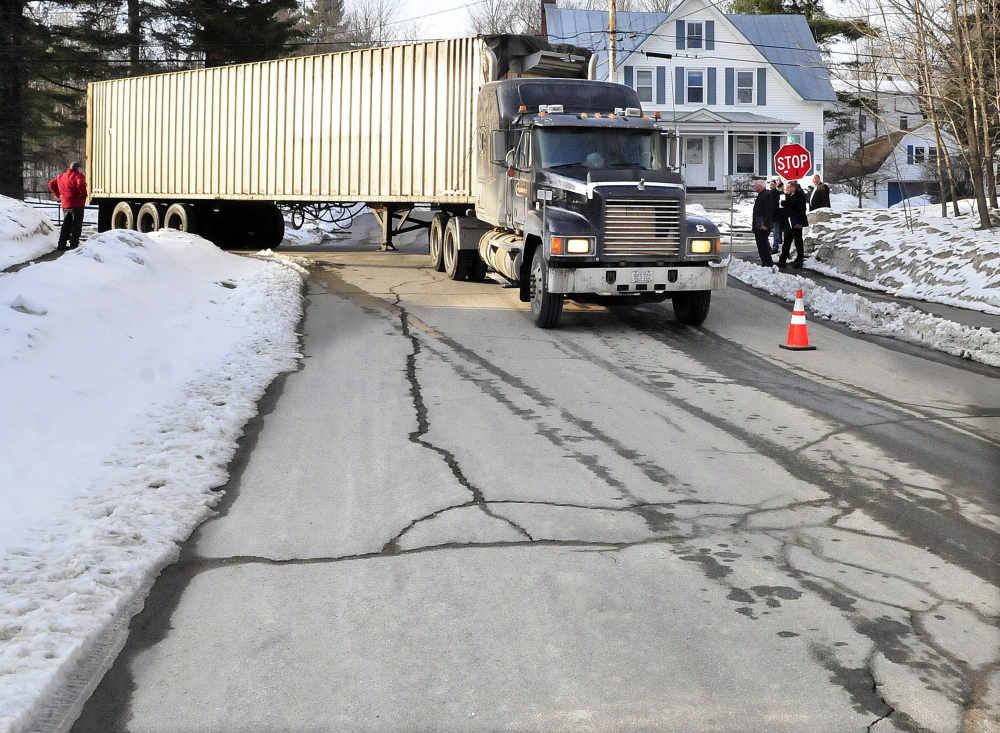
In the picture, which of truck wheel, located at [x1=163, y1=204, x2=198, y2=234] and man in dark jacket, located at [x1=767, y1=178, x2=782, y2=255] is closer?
man in dark jacket, located at [x1=767, y1=178, x2=782, y2=255]

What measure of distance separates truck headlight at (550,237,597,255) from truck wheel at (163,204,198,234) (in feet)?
45.8

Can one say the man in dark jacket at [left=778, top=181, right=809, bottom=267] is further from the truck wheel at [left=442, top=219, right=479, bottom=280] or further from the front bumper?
the front bumper

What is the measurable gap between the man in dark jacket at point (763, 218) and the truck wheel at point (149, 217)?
13.9m

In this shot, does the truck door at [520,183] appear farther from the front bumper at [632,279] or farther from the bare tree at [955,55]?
the bare tree at [955,55]

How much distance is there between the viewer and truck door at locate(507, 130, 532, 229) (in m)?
14.0

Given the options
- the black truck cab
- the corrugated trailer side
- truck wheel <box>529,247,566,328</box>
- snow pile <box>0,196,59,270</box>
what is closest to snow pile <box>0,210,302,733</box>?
truck wheel <box>529,247,566,328</box>

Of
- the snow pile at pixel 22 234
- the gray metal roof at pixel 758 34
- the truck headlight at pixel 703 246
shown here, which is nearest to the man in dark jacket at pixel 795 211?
the truck headlight at pixel 703 246

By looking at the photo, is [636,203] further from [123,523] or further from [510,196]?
[123,523]

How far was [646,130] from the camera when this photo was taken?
46.6ft

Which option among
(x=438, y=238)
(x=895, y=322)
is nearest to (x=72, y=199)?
(x=438, y=238)

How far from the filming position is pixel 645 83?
5309 centimetres

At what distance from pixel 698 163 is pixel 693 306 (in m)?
41.2

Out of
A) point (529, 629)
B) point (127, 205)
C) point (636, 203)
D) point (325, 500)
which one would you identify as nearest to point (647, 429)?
point (325, 500)

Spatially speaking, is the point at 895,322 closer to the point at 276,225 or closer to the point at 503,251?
the point at 503,251
